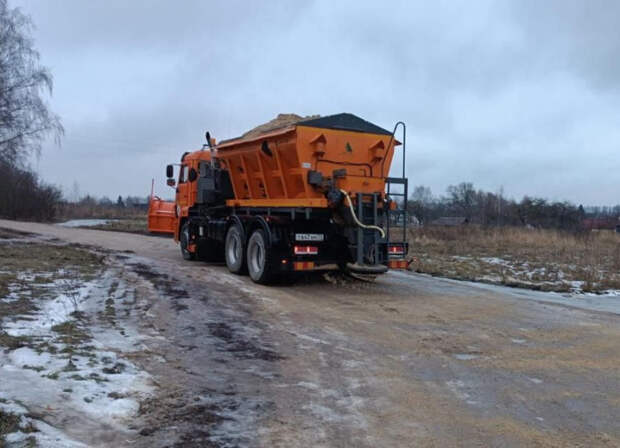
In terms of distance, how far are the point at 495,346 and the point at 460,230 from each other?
26.1 metres

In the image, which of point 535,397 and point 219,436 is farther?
point 535,397

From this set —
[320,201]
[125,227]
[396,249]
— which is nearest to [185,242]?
[320,201]

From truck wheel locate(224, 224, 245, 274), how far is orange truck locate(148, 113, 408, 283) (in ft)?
0.13

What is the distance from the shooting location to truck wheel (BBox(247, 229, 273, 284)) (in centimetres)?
1097

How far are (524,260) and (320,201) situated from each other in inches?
399

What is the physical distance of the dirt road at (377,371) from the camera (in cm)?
403

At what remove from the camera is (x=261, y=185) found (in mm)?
12344

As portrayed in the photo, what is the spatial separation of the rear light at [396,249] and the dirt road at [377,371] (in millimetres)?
1030

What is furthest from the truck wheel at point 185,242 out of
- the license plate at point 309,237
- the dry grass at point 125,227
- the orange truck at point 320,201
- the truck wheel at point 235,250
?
the dry grass at point 125,227

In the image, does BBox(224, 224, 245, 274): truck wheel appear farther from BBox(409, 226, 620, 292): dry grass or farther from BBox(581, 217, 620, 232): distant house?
BBox(581, 217, 620, 232): distant house

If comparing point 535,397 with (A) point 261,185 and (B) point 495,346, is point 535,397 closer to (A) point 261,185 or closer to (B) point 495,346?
(B) point 495,346

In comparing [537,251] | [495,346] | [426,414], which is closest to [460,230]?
[537,251]

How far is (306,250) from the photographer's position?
35.6 feet

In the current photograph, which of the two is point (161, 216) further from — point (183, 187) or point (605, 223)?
point (605, 223)
